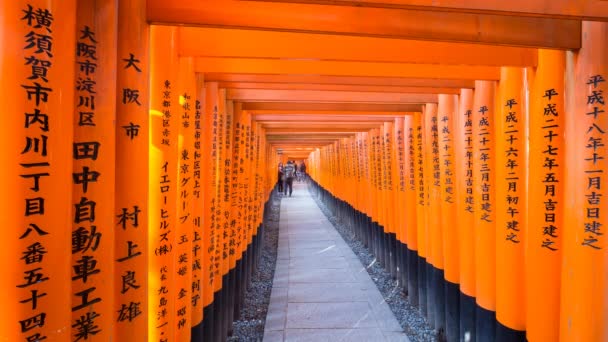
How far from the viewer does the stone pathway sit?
14.6 ft

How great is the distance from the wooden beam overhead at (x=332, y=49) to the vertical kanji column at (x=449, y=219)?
4.60 feet

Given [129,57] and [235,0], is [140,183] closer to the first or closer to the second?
[129,57]

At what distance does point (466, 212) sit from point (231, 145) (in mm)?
2828

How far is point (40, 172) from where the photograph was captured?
1120mm

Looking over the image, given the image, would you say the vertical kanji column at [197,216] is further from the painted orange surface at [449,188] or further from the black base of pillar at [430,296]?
the black base of pillar at [430,296]

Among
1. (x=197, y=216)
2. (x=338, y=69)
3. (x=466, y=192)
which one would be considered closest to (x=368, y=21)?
(x=338, y=69)

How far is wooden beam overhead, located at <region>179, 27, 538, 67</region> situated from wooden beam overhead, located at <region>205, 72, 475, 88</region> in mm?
754

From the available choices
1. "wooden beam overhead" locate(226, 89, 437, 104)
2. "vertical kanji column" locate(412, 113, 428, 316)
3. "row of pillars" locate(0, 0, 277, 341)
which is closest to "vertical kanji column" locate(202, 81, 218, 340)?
"wooden beam overhead" locate(226, 89, 437, 104)

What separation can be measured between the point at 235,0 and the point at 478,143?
2456 mm

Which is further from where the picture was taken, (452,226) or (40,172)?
(452,226)

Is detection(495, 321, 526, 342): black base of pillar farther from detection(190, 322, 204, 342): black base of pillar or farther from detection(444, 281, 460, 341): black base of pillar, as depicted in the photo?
detection(190, 322, 204, 342): black base of pillar

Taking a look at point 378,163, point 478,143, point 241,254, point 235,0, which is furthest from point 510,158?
point 378,163

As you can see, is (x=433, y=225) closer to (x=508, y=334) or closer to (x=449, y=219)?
(x=449, y=219)

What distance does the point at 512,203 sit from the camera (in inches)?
107
